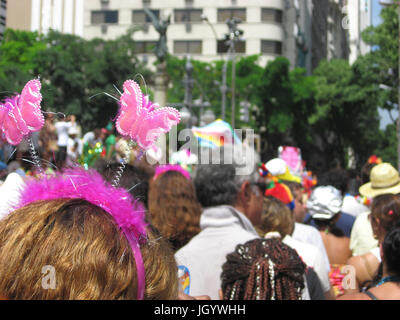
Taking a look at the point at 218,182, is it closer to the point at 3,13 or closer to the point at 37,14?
the point at 37,14

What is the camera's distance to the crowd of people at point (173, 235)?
1.24 m

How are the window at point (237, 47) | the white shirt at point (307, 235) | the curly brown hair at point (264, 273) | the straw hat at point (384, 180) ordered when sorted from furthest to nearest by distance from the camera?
the window at point (237, 47), the straw hat at point (384, 180), the white shirt at point (307, 235), the curly brown hair at point (264, 273)

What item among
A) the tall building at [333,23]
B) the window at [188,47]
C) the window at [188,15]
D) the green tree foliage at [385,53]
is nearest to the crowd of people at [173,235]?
the tall building at [333,23]

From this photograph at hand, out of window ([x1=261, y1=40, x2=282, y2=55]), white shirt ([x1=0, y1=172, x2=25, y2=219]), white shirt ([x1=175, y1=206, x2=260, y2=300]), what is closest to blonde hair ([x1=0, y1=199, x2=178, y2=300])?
white shirt ([x1=0, y1=172, x2=25, y2=219])

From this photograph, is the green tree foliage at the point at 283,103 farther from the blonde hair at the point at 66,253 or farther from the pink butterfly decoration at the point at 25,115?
the blonde hair at the point at 66,253

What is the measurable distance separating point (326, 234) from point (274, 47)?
4580 centimetres

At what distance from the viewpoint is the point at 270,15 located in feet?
160

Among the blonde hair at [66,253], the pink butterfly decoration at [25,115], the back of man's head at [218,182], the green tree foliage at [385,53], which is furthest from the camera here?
the green tree foliage at [385,53]

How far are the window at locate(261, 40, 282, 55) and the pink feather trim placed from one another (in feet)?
160

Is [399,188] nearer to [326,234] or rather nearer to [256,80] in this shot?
[326,234]

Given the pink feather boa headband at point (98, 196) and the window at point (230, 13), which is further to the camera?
the window at point (230, 13)

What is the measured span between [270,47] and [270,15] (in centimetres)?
249

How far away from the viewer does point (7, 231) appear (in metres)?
1.29
